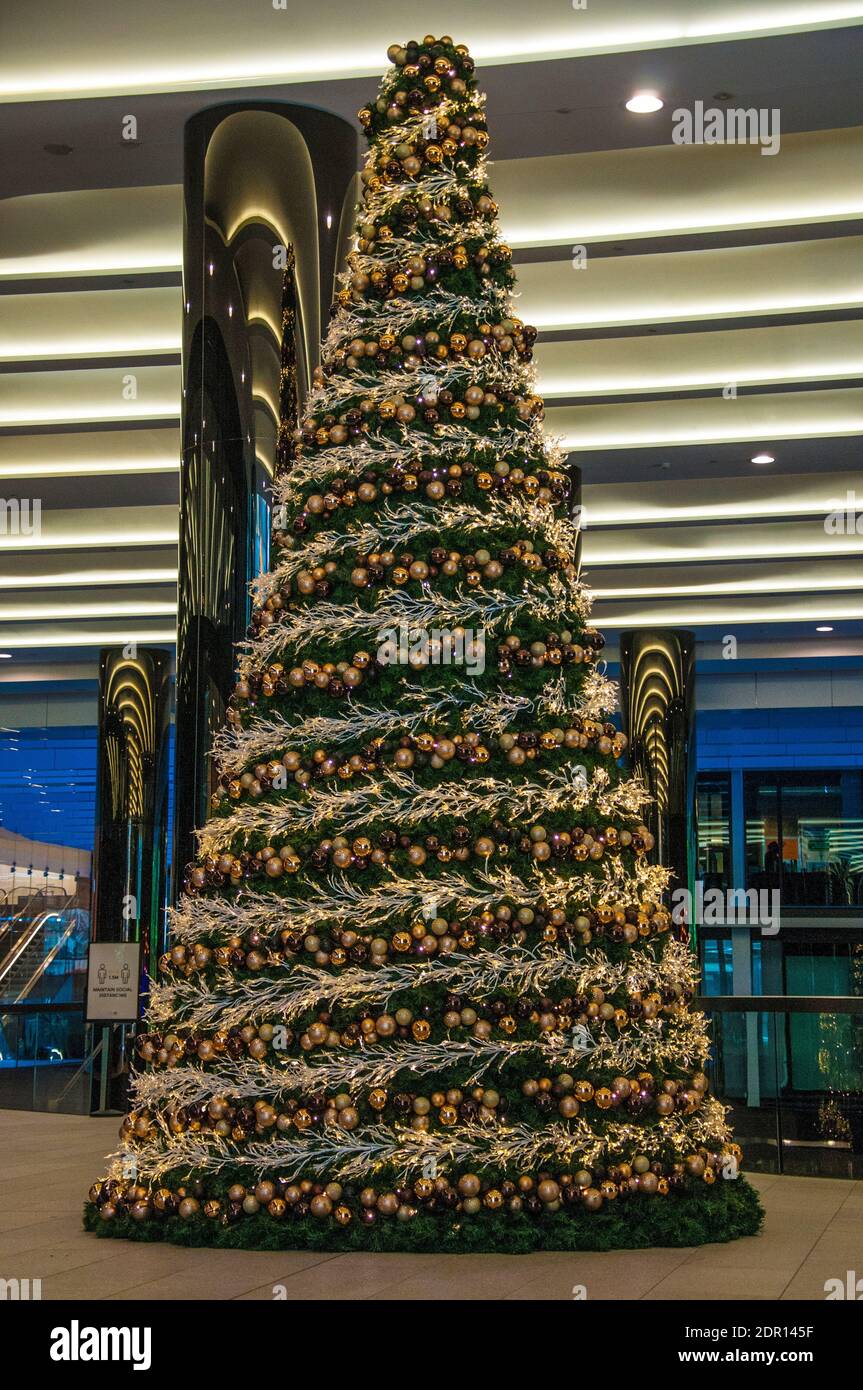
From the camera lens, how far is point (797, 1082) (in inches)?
303

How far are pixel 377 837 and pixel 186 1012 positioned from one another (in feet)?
2.64

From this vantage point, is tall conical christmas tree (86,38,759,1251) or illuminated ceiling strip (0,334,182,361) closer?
tall conical christmas tree (86,38,759,1251)

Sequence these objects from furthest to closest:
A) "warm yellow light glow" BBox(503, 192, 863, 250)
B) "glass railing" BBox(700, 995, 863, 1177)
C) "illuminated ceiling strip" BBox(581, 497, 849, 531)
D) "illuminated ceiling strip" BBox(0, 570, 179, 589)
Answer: "illuminated ceiling strip" BBox(0, 570, 179, 589) → "illuminated ceiling strip" BBox(581, 497, 849, 531) → "warm yellow light glow" BBox(503, 192, 863, 250) → "glass railing" BBox(700, 995, 863, 1177)

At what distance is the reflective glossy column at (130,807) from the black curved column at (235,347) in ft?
12.1

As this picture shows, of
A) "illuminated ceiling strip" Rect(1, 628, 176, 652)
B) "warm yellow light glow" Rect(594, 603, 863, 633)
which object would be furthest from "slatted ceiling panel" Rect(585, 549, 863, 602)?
"illuminated ceiling strip" Rect(1, 628, 176, 652)

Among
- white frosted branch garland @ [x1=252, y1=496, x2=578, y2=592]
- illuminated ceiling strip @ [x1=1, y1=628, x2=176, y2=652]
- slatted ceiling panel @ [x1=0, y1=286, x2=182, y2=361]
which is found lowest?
white frosted branch garland @ [x1=252, y1=496, x2=578, y2=592]

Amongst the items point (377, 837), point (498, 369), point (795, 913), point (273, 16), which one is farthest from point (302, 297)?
point (795, 913)

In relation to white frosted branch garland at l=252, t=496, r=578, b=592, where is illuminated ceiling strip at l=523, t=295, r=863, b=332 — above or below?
above

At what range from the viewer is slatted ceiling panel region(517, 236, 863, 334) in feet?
29.9

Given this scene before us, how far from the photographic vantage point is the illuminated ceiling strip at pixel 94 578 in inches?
593

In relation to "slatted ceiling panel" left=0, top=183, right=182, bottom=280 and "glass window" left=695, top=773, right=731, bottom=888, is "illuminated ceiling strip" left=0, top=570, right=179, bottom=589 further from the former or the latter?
"glass window" left=695, top=773, right=731, bottom=888

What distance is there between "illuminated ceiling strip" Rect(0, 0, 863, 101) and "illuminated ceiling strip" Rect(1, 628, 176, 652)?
10.6 m

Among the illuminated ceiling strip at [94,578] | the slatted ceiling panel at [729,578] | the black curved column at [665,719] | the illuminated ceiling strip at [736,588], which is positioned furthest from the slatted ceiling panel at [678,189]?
the illuminated ceiling strip at [94,578]

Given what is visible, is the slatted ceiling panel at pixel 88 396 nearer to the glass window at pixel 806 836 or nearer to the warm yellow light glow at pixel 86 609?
the warm yellow light glow at pixel 86 609
